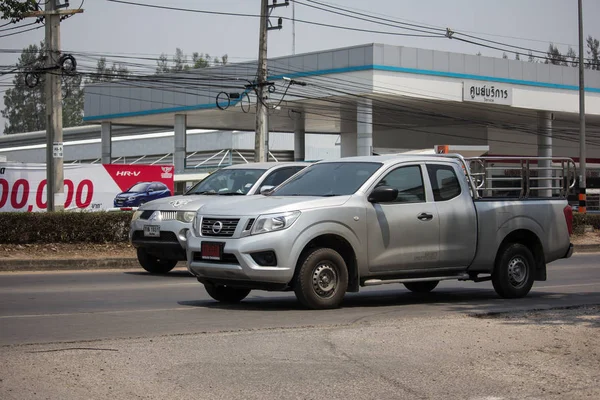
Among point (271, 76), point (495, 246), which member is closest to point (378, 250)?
point (495, 246)

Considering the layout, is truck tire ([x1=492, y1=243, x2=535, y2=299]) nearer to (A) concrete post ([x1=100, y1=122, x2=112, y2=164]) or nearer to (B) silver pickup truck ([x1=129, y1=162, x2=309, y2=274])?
(B) silver pickup truck ([x1=129, y1=162, x2=309, y2=274])

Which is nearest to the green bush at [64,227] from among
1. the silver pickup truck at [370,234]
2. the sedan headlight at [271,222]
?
the silver pickup truck at [370,234]

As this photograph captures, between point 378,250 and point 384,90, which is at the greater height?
point 384,90

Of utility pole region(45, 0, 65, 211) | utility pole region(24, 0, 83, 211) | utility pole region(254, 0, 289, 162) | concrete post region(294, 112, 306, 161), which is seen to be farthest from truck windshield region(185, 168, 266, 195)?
concrete post region(294, 112, 306, 161)

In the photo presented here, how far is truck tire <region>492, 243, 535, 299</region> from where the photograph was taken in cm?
1209

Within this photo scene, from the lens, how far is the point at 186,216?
15602 mm

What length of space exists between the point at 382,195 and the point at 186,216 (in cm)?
574

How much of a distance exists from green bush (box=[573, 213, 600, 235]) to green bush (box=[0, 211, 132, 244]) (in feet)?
53.5

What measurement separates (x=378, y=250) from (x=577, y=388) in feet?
14.6

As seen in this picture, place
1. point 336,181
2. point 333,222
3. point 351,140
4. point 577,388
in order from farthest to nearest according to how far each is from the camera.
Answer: point 351,140
point 336,181
point 333,222
point 577,388

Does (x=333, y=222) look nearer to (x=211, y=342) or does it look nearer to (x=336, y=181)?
(x=336, y=181)

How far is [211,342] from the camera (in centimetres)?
782

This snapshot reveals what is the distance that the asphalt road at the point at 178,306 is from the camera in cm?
895

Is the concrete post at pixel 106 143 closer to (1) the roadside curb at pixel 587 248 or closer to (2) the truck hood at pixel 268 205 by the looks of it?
(1) the roadside curb at pixel 587 248
